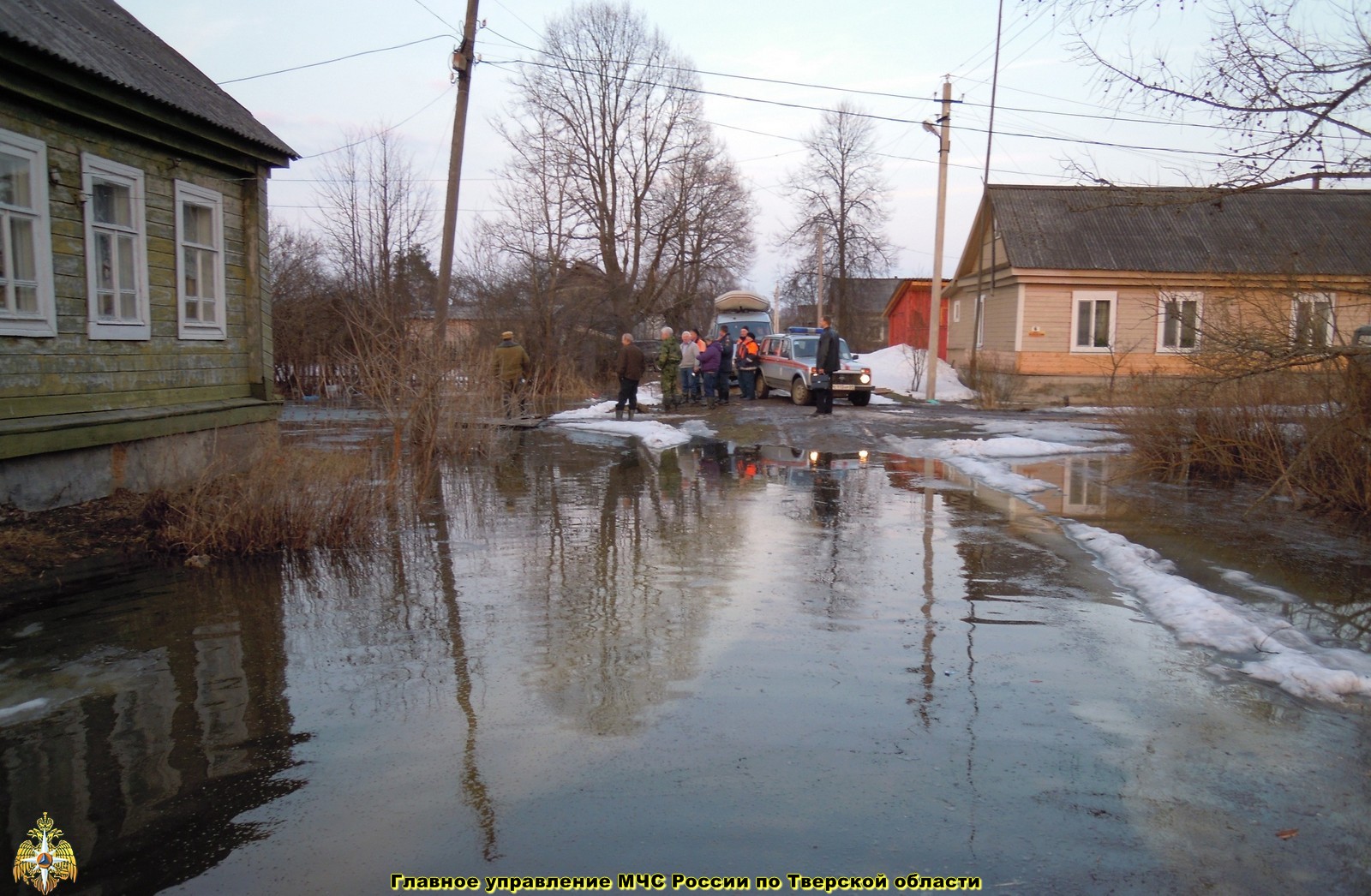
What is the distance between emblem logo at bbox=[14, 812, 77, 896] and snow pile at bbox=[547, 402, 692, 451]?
1306 cm

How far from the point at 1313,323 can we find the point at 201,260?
474 inches

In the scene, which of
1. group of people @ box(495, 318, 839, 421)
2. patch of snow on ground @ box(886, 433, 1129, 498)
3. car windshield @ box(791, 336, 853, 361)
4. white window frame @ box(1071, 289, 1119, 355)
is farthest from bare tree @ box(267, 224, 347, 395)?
white window frame @ box(1071, 289, 1119, 355)

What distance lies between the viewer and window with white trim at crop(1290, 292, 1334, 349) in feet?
29.2

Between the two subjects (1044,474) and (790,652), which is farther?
(1044,474)

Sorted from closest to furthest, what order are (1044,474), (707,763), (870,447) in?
1. (707,763)
2. (1044,474)
3. (870,447)

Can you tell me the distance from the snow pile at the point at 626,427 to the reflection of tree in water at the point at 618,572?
3.30 metres

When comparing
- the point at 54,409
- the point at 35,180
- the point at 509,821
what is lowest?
the point at 509,821

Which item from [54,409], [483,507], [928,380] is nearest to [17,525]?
[54,409]

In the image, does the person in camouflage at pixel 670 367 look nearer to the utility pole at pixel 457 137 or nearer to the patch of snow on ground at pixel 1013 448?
the utility pole at pixel 457 137

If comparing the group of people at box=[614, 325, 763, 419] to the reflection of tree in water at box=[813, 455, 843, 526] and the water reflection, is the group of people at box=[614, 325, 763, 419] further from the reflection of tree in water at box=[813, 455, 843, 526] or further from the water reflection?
the water reflection

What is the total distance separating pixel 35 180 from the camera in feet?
30.7

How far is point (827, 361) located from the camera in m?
20.3

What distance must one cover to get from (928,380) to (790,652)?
70.7 feet

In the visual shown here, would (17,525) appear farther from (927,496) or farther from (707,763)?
(927,496)
